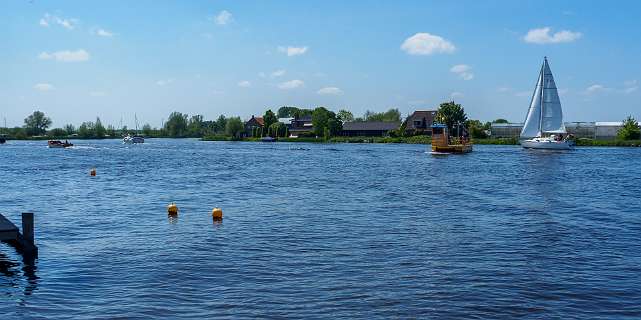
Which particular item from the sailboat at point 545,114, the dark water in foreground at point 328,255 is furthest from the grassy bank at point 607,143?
the dark water in foreground at point 328,255

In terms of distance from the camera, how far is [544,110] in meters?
123

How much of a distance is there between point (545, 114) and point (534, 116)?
2.18 m

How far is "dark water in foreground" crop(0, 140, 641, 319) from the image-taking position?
15.5 metres

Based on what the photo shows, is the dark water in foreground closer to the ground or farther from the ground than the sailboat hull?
closer to the ground

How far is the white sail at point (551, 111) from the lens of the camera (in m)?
122

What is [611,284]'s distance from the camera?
17625 millimetres

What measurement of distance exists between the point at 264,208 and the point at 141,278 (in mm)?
15868

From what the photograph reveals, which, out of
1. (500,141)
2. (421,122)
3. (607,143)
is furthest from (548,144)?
(421,122)

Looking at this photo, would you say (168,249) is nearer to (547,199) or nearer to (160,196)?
(160,196)

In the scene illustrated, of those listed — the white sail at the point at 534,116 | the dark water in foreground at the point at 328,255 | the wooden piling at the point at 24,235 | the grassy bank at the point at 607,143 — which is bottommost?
the dark water in foreground at the point at 328,255

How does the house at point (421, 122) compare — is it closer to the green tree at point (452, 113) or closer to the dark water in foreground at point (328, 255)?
the green tree at point (452, 113)

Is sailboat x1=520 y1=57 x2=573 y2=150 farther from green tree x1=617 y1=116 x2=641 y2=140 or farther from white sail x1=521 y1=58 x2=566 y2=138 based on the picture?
green tree x1=617 y1=116 x2=641 y2=140

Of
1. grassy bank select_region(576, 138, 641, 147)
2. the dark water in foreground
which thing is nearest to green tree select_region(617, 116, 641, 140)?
grassy bank select_region(576, 138, 641, 147)

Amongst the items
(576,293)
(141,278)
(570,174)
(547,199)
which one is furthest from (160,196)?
(570,174)
